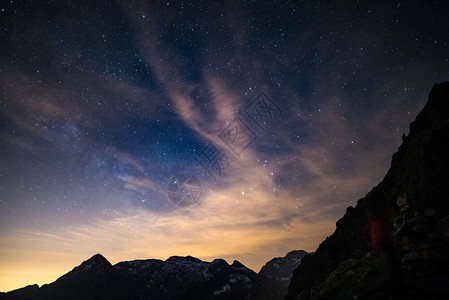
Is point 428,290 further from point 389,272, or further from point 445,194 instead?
point 445,194

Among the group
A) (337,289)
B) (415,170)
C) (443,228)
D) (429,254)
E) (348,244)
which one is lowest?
(337,289)

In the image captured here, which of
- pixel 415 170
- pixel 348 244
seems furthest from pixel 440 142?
pixel 348 244

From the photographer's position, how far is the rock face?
46.8 feet

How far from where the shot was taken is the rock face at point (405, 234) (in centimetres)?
1426

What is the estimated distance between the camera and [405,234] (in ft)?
51.4

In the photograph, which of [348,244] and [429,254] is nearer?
[429,254]

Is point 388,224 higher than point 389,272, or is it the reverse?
point 388,224

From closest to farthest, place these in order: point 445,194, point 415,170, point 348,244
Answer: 1. point 445,194
2. point 415,170
3. point 348,244

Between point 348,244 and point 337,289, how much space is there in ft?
122

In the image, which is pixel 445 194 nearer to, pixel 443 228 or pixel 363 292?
pixel 443 228

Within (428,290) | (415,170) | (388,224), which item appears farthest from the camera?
(415,170)

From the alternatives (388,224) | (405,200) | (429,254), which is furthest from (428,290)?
(405,200)

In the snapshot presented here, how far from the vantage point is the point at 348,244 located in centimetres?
5475

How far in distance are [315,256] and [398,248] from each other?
53833 mm
